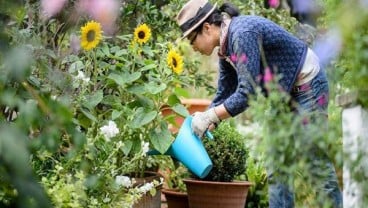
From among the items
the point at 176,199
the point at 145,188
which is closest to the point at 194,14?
the point at 145,188

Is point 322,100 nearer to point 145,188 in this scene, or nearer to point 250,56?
point 250,56

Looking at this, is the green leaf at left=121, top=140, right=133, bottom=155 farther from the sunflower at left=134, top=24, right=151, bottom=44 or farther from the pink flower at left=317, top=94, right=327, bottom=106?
the pink flower at left=317, top=94, right=327, bottom=106

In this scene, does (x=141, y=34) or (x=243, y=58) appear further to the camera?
(x=141, y=34)

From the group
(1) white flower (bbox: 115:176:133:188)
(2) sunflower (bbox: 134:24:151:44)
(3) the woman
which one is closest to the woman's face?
(3) the woman

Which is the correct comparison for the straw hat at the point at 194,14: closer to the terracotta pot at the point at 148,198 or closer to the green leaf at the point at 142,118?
the green leaf at the point at 142,118

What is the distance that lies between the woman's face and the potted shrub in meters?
0.66

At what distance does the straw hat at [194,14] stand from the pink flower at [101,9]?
1.05ft

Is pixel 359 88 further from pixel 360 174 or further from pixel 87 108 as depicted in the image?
pixel 87 108

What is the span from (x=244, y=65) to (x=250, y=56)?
0.05m

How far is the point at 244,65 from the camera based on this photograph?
2873mm

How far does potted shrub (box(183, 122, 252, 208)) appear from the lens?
3.59m

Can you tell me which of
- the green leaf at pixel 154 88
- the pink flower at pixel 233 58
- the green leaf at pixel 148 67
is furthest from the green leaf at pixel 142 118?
the pink flower at pixel 233 58

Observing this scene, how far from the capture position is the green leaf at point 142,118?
317cm

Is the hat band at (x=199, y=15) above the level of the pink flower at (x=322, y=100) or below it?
above
